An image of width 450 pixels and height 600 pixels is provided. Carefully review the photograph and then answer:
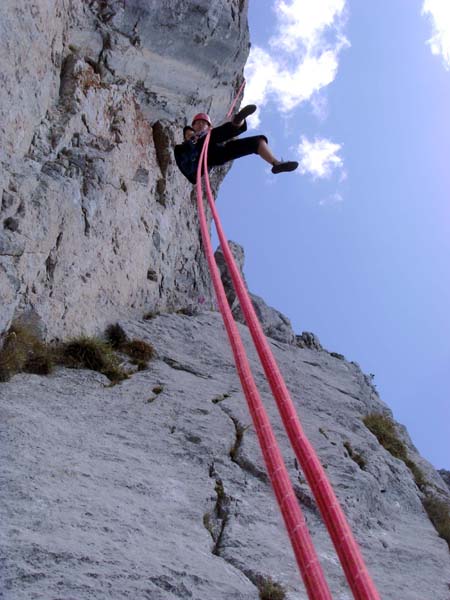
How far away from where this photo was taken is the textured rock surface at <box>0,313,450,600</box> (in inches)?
109

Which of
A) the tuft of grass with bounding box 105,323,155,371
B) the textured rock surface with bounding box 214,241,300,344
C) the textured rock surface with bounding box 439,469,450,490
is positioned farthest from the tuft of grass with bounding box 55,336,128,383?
the textured rock surface with bounding box 439,469,450,490

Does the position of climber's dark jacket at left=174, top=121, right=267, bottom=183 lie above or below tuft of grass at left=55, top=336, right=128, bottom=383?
above

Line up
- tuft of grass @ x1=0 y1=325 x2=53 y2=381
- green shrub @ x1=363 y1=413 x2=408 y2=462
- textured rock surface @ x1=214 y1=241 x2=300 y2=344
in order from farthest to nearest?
textured rock surface @ x1=214 y1=241 x2=300 y2=344 < green shrub @ x1=363 y1=413 x2=408 y2=462 < tuft of grass @ x1=0 y1=325 x2=53 y2=381

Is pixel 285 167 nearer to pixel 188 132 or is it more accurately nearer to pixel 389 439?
pixel 188 132

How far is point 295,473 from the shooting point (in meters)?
4.72

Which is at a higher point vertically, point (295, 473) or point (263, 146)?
point (263, 146)

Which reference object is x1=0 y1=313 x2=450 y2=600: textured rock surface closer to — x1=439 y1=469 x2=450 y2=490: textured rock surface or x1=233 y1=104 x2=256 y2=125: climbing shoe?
x1=233 y1=104 x2=256 y2=125: climbing shoe

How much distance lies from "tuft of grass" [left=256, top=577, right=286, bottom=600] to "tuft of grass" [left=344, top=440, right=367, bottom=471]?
2.67 m

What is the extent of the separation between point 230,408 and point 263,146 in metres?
3.08

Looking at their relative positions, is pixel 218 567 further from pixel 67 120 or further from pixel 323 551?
pixel 67 120

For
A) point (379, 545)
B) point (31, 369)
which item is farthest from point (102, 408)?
point (379, 545)

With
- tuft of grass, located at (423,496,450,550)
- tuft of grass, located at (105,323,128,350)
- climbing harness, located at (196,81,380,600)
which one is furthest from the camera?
tuft of grass, located at (105,323,128,350)

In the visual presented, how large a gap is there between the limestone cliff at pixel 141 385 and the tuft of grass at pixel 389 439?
0.15 feet

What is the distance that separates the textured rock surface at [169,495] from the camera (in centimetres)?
277
